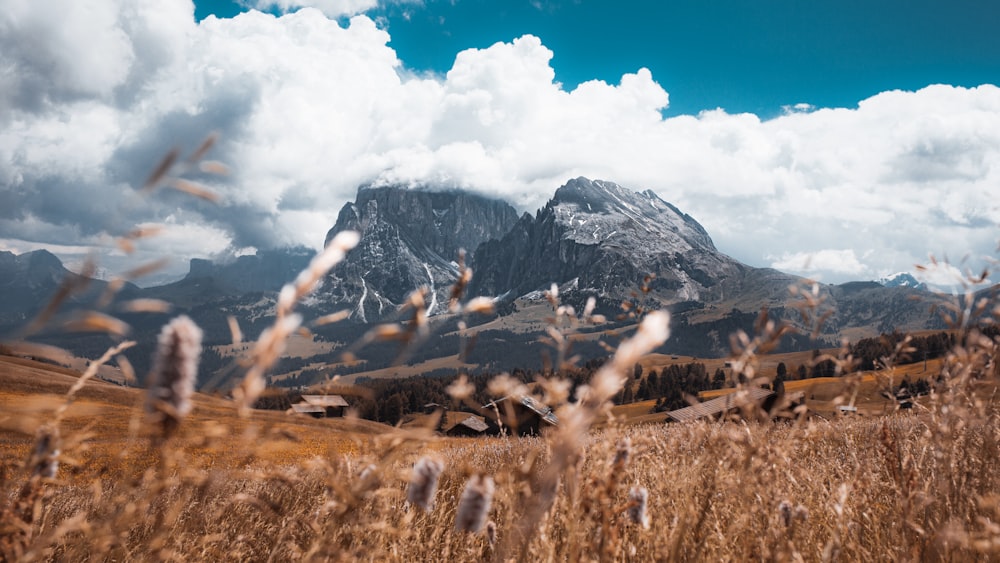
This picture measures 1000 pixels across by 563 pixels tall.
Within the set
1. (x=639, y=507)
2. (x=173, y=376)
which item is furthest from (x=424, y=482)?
(x=639, y=507)

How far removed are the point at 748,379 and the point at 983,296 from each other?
5.82 feet

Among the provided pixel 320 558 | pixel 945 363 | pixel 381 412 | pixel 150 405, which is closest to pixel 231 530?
pixel 320 558

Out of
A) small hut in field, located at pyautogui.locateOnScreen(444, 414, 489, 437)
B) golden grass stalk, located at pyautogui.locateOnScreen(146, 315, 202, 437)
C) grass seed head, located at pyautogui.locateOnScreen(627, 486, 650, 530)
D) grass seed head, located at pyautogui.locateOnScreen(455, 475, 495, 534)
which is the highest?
golden grass stalk, located at pyautogui.locateOnScreen(146, 315, 202, 437)

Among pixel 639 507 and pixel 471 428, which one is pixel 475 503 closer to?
pixel 639 507

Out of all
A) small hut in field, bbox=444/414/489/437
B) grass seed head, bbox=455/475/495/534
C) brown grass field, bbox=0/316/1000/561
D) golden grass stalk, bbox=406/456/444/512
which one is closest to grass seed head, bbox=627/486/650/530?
brown grass field, bbox=0/316/1000/561

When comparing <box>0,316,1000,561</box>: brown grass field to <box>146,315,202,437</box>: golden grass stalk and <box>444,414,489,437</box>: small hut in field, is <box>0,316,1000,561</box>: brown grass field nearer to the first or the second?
<box>146,315,202,437</box>: golden grass stalk

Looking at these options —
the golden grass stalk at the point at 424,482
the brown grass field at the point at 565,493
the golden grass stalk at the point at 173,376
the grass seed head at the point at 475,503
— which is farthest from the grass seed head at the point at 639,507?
the golden grass stalk at the point at 173,376

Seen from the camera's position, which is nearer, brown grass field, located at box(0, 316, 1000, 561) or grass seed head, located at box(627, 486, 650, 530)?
brown grass field, located at box(0, 316, 1000, 561)

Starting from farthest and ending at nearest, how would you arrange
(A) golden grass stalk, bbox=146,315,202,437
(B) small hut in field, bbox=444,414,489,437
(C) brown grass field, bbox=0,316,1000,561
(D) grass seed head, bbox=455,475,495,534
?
1. (B) small hut in field, bbox=444,414,489,437
2. (D) grass seed head, bbox=455,475,495,534
3. (C) brown grass field, bbox=0,316,1000,561
4. (A) golden grass stalk, bbox=146,315,202,437

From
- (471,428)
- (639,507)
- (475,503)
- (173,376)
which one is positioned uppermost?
(173,376)

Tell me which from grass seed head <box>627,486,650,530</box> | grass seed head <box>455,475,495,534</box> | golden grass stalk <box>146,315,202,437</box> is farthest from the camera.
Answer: grass seed head <box>627,486,650,530</box>

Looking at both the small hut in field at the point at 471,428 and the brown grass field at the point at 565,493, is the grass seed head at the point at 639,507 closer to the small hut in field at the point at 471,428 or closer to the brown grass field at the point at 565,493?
the brown grass field at the point at 565,493

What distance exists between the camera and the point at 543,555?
2537mm

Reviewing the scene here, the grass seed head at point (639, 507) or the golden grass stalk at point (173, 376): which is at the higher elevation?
the golden grass stalk at point (173, 376)
